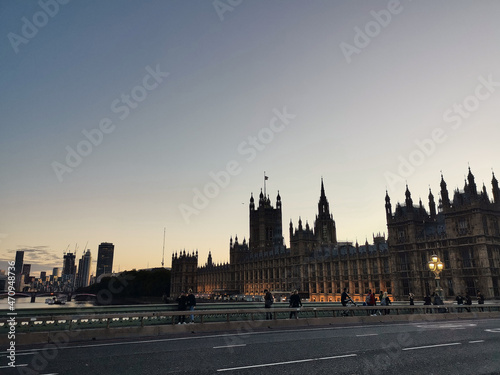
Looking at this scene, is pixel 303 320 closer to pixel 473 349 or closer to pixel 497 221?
pixel 473 349

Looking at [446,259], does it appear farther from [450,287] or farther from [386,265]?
[386,265]

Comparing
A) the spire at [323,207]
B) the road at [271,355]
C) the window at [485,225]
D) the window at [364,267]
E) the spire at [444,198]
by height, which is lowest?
the road at [271,355]

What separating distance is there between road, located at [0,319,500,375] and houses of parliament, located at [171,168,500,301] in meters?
60.7

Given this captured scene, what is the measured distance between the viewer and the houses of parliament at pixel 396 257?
69312 millimetres

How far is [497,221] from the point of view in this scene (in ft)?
235

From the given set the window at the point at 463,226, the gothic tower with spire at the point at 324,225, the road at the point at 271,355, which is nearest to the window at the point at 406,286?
the window at the point at 463,226

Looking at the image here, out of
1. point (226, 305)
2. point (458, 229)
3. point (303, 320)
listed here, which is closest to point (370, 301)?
point (303, 320)

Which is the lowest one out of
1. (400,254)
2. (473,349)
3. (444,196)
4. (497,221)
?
(473,349)

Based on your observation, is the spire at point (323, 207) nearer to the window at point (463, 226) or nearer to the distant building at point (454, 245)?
the distant building at point (454, 245)

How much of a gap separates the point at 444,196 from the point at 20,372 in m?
80.9

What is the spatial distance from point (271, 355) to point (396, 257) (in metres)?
80.1

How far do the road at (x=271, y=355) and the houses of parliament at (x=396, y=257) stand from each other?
199 feet

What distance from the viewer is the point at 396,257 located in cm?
8450

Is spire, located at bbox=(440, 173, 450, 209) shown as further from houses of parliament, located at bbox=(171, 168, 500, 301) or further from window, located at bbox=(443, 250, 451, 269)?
window, located at bbox=(443, 250, 451, 269)
